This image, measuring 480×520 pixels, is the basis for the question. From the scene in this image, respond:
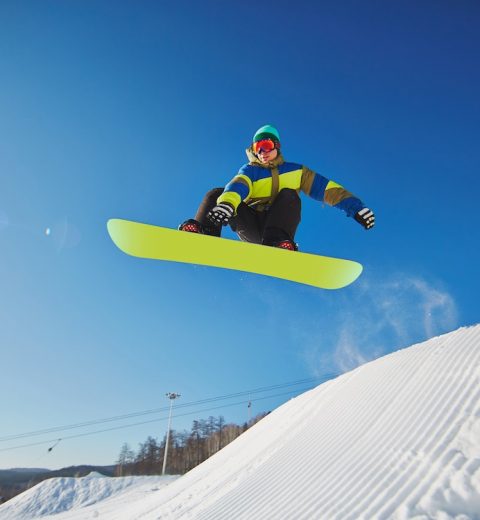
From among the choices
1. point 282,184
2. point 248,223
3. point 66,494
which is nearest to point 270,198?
point 282,184

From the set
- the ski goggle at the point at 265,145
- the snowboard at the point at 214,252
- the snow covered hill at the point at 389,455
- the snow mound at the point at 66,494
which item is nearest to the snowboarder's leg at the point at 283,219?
the snowboard at the point at 214,252

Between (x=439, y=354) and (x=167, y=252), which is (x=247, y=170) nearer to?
(x=167, y=252)

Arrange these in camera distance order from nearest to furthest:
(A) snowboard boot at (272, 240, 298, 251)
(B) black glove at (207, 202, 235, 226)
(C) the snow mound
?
(B) black glove at (207, 202, 235, 226) < (A) snowboard boot at (272, 240, 298, 251) < (C) the snow mound

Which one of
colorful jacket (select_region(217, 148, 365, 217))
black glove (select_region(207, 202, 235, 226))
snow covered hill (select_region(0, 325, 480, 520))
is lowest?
snow covered hill (select_region(0, 325, 480, 520))

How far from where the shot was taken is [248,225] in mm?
4465

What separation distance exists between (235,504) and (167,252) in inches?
116

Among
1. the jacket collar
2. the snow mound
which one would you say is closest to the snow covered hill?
the jacket collar

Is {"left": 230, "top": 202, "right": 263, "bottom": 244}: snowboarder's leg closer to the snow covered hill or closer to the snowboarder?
the snowboarder

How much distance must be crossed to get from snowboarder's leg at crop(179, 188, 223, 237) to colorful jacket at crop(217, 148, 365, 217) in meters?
0.41

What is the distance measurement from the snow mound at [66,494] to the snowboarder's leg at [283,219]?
23.3 meters

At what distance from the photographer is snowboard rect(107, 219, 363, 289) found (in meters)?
4.30

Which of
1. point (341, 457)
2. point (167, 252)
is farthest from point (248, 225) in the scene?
point (341, 457)

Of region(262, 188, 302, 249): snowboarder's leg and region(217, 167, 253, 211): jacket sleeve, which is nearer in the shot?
region(217, 167, 253, 211): jacket sleeve

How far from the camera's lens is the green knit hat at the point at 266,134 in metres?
4.55
